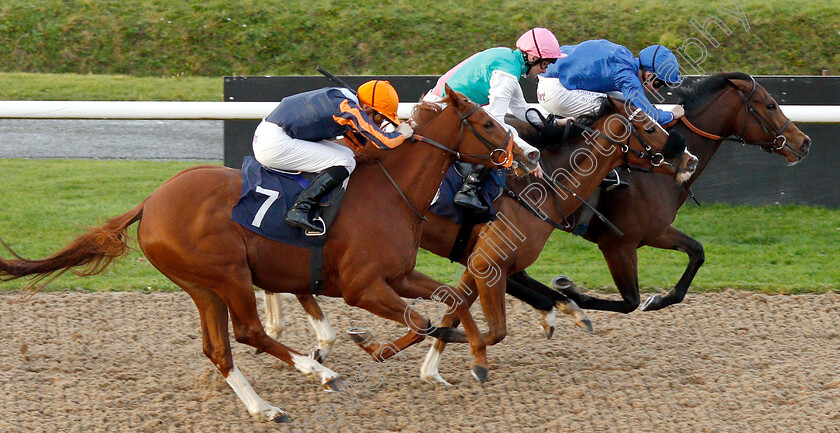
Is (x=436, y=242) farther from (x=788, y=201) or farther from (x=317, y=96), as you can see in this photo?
(x=788, y=201)

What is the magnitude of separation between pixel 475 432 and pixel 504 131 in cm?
141

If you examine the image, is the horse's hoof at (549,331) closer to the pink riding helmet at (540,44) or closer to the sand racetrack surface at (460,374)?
the sand racetrack surface at (460,374)

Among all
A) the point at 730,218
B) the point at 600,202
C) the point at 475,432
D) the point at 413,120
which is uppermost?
the point at 413,120

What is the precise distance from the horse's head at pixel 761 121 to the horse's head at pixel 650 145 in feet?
3.30

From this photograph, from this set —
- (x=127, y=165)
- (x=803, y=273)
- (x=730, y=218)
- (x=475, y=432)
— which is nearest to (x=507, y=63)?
(x=475, y=432)

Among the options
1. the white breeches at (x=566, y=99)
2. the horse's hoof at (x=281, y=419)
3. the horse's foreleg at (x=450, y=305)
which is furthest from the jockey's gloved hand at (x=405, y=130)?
the white breeches at (x=566, y=99)

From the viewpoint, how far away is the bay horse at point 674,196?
17.8 feet

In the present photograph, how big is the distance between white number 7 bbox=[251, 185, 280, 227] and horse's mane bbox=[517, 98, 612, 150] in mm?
1631

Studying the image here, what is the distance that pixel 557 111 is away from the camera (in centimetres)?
571

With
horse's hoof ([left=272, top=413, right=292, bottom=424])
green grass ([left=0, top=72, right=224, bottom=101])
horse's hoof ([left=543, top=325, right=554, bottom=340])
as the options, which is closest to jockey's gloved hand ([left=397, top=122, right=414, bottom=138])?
horse's hoof ([left=272, top=413, right=292, bottom=424])

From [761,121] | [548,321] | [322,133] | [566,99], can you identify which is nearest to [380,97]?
[322,133]

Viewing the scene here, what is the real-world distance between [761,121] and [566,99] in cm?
127

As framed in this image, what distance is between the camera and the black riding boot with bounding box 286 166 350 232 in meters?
4.11

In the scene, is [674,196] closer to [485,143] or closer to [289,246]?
[485,143]
